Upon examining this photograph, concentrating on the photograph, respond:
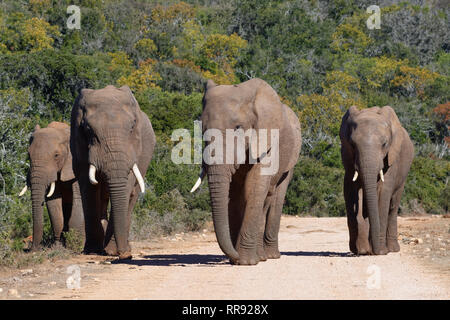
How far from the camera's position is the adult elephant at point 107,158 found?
1135cm

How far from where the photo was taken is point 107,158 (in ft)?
37.4

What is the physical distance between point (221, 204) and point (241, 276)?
110 cm

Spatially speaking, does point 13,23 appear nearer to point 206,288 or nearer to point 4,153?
point 4,153

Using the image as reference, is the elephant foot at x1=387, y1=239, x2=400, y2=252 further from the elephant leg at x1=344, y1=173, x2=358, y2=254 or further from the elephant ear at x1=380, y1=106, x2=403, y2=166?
the elephant ear at x1=380, y1=106, x2=403, y2=166

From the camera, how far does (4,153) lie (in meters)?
15.8

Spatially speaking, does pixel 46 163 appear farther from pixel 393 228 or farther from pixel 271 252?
pixel 393 228

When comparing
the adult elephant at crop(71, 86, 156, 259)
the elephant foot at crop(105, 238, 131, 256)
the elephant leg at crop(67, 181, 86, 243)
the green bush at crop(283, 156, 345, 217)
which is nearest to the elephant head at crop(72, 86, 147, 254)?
the adult elephant at crop(71, 86, 156, 259)

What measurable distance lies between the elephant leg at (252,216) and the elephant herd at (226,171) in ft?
0.04

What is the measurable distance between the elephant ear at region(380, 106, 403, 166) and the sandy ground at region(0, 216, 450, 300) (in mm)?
1396

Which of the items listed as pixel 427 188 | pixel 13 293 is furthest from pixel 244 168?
pixel 427 188

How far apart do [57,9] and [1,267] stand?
41.7 metres

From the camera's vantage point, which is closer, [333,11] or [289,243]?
[289,243]

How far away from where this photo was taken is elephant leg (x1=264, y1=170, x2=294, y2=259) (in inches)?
489
